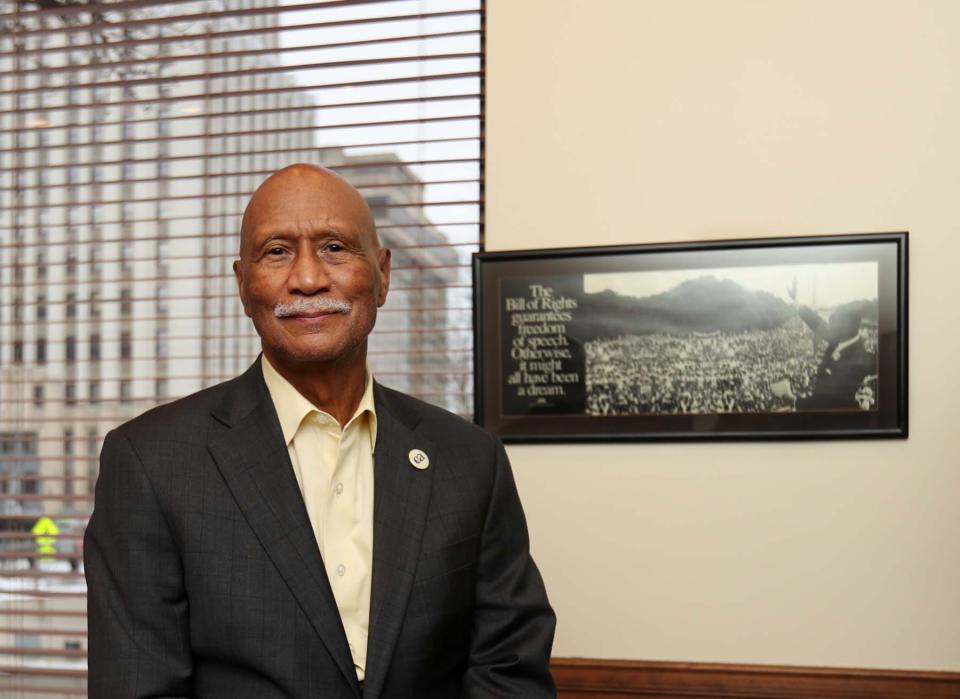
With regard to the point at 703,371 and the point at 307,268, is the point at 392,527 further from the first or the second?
the point at 703,371

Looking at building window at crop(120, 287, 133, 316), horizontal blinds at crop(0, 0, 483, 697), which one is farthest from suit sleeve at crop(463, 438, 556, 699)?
building window at crop(120, 287, 133, 316)

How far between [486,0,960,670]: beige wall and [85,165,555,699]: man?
0.66 meters

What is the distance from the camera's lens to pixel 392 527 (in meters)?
1.40

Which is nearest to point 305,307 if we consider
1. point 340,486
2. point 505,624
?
point 340,486

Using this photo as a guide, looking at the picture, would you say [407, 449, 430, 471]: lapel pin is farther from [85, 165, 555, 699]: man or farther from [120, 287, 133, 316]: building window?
[120, 287, 133, 316]: building window

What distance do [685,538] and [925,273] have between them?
2.57ft

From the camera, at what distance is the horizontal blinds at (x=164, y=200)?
93.8 inches

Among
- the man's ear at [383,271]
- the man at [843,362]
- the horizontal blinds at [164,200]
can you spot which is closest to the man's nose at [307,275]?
the man's ear at [383,271]

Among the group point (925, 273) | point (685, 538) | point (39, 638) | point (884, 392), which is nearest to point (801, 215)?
point (925, 273)

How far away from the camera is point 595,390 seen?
2.18 metres

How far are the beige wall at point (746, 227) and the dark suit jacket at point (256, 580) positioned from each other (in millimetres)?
735

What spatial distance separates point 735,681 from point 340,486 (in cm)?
114

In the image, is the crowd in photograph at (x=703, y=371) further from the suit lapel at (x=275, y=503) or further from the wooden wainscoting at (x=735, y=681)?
the suit lapel at (x=275, y=503)

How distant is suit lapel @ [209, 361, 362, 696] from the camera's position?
1.31 m
